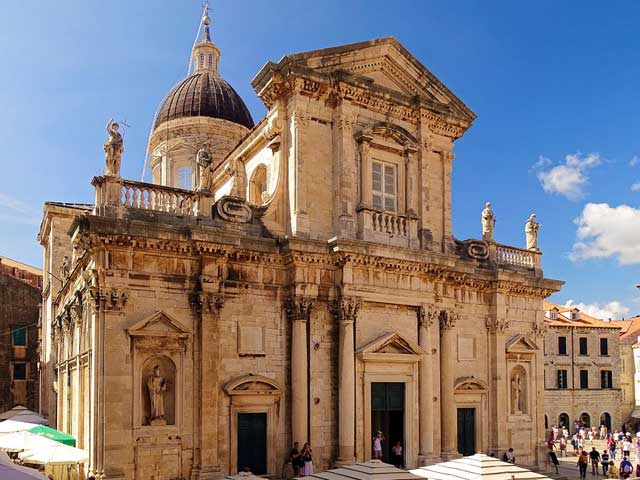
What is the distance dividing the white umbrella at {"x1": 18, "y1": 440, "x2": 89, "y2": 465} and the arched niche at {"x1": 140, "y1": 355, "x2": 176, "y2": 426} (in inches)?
68.7

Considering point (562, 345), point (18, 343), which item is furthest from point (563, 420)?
point (18, 343)

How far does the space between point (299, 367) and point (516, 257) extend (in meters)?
10.3

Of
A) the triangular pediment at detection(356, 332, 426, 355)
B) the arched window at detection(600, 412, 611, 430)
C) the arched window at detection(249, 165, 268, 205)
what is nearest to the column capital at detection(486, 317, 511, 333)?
the triangular pediment at detection(356, 332, 426, 355)

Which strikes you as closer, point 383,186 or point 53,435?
point 53,435

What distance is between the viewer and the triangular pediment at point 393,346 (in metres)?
18.0

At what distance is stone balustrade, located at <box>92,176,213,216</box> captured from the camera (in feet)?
50.3

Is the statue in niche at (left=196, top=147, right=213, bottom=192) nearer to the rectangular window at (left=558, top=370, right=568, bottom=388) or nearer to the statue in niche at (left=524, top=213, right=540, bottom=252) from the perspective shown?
the statue in niche at (left=524, top=213, right=540, bottom=252)

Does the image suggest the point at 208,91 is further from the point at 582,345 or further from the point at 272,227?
the point at 582,345

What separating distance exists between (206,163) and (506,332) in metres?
12.1

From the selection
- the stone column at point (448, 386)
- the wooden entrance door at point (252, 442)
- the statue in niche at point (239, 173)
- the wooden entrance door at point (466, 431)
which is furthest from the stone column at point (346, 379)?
the statue in niche at point (239, 173)

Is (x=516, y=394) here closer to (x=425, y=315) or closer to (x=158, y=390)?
(x=425, y=315)

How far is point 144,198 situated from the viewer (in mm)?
16016

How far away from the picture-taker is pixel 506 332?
22.2 m

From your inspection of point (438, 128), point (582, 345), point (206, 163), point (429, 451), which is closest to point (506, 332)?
point (429, 451)
